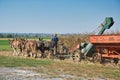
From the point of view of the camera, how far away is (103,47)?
21234 millimetres

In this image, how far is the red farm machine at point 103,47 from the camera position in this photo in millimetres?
20203

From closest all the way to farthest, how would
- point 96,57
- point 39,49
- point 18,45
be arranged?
point 96,57 → point 39,49 → point 18,45

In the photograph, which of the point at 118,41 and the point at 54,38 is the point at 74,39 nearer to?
the point at 54,38

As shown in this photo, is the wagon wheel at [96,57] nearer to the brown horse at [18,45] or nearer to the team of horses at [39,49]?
the team of horses at [39,49]

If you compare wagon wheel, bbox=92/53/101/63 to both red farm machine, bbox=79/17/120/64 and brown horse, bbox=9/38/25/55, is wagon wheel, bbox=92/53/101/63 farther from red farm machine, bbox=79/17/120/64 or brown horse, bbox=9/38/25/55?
brown horse, bbox=9/38/25/55

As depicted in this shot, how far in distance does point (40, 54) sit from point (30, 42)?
1450 millimetres

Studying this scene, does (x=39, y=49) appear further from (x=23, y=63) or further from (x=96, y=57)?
(x=96, y=57)

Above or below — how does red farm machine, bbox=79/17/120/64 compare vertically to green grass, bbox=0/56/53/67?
above

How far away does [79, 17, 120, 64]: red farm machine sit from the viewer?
20.2m

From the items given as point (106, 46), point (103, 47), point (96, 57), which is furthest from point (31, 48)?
point (106, 46)

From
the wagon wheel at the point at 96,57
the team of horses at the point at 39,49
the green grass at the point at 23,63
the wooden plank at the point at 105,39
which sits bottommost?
the green grass at the point at 23,63

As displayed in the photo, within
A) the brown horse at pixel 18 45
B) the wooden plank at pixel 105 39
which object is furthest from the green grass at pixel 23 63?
the brown horse at pixel 18 45

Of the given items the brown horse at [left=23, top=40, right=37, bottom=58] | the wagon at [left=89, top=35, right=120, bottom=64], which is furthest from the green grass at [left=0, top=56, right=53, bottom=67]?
the brown horse at [left=23, top=40, right=37, bottom=58]

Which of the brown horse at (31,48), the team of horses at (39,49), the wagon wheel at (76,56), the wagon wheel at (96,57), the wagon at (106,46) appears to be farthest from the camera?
the brown horse at (31,48)
